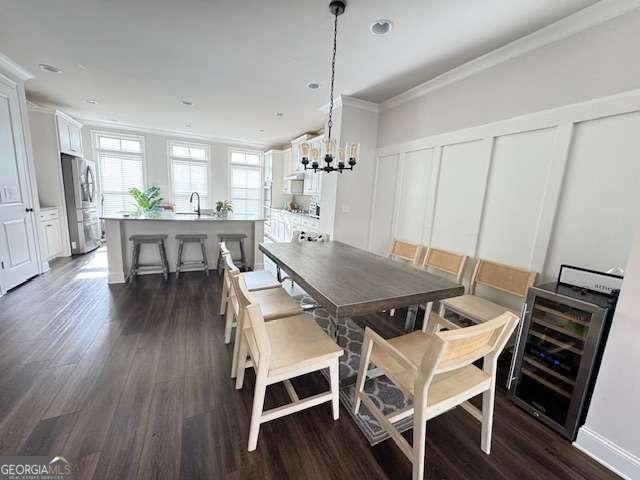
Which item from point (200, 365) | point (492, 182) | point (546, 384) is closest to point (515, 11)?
point (492, 182)

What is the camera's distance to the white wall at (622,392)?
4.25 feet

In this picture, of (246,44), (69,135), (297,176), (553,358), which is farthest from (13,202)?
(553,358)

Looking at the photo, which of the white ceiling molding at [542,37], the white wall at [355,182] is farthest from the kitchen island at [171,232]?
the white ceiling molding at [542,37]

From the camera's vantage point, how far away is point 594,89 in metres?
1.88

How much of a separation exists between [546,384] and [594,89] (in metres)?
2.13

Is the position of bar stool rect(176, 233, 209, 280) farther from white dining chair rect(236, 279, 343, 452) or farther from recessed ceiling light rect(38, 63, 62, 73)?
white dining chair rect(236, 279, 343, 452)

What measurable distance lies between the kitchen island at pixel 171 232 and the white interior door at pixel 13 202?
96 cm

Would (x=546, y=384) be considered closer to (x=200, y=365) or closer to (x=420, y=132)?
(x=200, y=365)

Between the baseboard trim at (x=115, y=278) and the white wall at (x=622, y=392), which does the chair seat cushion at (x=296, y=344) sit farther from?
the baseboard trim at (x=115, y=278)

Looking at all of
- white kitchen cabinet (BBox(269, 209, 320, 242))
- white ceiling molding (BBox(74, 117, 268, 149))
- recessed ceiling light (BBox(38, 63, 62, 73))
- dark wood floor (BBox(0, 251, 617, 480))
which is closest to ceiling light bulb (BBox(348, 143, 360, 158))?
dark wood floor (BBox(0, 251, 617, 480))

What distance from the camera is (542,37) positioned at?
2107 millimetres

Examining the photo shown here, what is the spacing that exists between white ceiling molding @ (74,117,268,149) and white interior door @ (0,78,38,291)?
2902 mm

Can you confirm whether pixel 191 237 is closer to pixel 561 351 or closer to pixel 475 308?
pixel 475 308
